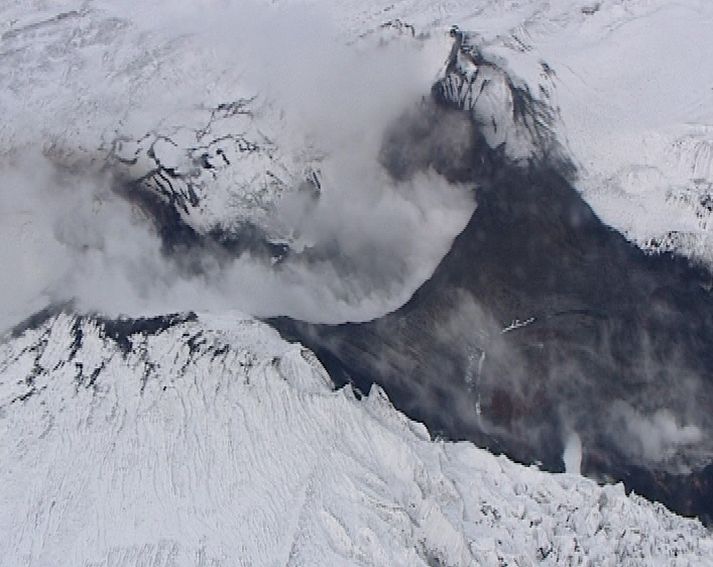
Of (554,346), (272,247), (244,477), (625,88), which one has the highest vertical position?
(625,88)

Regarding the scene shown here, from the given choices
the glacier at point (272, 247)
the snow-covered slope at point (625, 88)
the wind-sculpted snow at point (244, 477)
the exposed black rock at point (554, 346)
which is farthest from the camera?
the snow-covered slope at point (625, 88)

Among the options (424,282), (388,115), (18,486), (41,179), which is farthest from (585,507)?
(41,179)

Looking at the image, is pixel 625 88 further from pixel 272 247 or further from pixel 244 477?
pixel 244 477

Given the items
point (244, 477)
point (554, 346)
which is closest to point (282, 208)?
point (554, 346)

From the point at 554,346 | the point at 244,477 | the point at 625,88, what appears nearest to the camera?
the point at 244,477

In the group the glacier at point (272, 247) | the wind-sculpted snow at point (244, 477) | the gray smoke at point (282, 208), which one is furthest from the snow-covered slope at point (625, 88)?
the wind-sculpted snow at point (244, 477)

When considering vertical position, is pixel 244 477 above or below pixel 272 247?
above

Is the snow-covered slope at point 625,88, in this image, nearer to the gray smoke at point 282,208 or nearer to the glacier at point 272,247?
the glacier at point 272,247

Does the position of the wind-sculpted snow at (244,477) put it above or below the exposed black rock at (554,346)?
above
